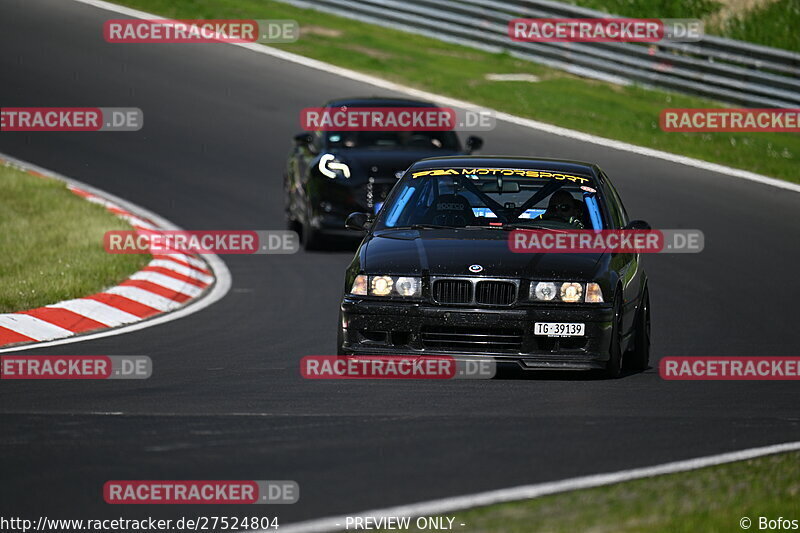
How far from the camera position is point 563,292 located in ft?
32.6

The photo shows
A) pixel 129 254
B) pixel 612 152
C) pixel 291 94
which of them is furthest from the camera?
pixel 291 94

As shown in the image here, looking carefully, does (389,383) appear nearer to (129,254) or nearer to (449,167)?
(449,167)

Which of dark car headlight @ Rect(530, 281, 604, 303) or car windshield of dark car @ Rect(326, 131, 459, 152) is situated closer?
dark car headlight @ Rect(530, 281, 604, 303)

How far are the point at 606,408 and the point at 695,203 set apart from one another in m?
11.5

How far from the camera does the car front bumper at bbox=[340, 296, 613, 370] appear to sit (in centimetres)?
986

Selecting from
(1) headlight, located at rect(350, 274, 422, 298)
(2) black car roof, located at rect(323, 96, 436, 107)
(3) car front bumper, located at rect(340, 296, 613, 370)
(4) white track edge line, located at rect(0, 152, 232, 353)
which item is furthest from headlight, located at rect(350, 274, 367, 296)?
(2) black car roof, located at rect(323, 96, 436, 107)

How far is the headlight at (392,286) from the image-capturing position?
9.97 m

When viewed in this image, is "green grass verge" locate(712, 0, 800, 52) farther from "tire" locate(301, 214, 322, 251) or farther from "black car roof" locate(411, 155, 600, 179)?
"black car roof" locate(411, 155, 600, 179)

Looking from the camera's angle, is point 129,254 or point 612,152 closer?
point 129,254

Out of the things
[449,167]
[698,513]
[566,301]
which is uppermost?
[449,167]

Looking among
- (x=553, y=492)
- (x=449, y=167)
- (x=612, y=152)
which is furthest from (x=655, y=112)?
(x=553, y=492)

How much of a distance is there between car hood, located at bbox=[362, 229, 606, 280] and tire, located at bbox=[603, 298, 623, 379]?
30 cm

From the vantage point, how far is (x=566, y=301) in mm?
9922

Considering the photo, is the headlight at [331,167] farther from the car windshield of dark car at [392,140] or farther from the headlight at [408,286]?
the headlight at [408,286]
